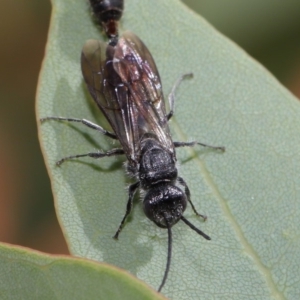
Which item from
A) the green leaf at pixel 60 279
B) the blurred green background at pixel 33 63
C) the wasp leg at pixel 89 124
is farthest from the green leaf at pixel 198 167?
the blurred green background at pixel 33 63

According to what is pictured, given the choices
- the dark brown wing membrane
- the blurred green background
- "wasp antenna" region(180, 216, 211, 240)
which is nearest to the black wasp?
the dark brown wing membrane

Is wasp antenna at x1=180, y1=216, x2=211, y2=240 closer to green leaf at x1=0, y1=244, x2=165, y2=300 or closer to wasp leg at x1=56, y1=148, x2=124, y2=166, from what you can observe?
wasp leg at x1=56, y1=148, x2=124, y2=166

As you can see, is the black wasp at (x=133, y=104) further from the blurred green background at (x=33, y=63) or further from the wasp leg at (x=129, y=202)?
the blurred green background at (x=33, y=63)

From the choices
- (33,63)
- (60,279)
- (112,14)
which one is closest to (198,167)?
(112,14)

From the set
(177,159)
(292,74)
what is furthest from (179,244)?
(292,74)

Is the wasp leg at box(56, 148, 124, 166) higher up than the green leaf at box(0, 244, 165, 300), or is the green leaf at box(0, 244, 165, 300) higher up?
the green leaf at box(0, 244, 165, 300)

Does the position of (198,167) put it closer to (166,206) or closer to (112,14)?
(166,206)
